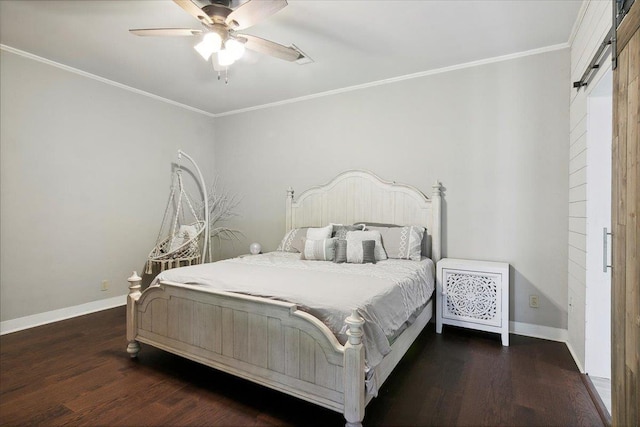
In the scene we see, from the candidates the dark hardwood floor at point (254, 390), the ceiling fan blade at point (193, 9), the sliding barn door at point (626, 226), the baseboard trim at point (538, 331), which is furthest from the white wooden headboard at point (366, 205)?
the ceiling fan blade at point (193, 9)

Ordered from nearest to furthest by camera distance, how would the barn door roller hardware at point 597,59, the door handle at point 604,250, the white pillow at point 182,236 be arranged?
the barn door roller hardware at point 597,59
the door handle at point 604,250
the white pillow at point 182,236

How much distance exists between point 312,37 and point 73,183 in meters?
2.98

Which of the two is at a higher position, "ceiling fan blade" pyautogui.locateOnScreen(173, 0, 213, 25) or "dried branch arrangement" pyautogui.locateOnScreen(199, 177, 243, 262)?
"ceiling fan blade" pyautogui.locateOnScreen(173, 0, 213, 25)

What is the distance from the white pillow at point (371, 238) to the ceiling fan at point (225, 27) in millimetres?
1684

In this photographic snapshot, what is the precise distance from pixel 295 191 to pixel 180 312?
7.98 ft

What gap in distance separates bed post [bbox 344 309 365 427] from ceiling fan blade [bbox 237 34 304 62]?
198cm

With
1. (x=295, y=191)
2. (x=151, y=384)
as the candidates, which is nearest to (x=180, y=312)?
(x=151, y=384)

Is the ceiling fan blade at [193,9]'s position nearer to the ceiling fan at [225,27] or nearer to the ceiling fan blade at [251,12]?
the ceiling fan at [225,27]

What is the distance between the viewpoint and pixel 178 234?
4.27 m

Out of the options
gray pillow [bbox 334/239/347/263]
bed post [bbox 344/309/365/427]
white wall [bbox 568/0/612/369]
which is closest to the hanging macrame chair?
gray pillow [bbox 334/239/347/263]

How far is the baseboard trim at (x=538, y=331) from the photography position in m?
2.94

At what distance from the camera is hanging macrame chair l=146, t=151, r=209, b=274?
13.0ft

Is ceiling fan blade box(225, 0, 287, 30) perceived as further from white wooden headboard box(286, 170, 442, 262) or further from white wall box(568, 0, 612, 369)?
white wooden headboard box(286, 170, 442, 262)

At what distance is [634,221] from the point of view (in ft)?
4.25
